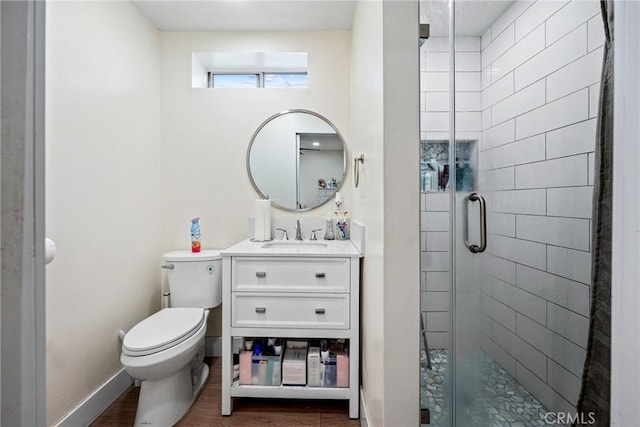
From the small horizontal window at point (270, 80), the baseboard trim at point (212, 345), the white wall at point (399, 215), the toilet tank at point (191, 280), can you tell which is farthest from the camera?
the small horizontal window at point (270, 80)

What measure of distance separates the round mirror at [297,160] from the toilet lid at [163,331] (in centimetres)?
92

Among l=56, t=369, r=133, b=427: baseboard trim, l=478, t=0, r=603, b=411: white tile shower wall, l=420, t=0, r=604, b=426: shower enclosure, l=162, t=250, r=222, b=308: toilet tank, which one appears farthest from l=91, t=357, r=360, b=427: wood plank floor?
l=478, t=0, r=603, b=411: white tile shower wall

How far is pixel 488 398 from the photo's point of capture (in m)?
1.02

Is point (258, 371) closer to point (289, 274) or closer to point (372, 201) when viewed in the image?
point (289, 274)

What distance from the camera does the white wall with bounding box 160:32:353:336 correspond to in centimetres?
212

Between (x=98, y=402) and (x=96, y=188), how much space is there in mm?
1125

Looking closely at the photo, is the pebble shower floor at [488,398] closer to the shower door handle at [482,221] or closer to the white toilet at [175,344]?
the shower door handle at [482,221]

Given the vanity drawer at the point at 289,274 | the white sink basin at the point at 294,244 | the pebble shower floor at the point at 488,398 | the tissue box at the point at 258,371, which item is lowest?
the tissue box at the point at 258,371

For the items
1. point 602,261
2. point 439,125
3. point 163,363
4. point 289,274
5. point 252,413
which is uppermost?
point 439,125

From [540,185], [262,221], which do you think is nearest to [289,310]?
[262,221]

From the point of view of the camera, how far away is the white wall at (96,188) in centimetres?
132

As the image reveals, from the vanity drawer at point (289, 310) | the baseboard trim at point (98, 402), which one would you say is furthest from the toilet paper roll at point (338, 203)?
the baseboard trim at point (98, 402)

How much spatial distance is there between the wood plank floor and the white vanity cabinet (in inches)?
2.8

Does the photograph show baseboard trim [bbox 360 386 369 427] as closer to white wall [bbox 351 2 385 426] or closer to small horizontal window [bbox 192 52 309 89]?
white wall [bbox 351 2 385 426]
